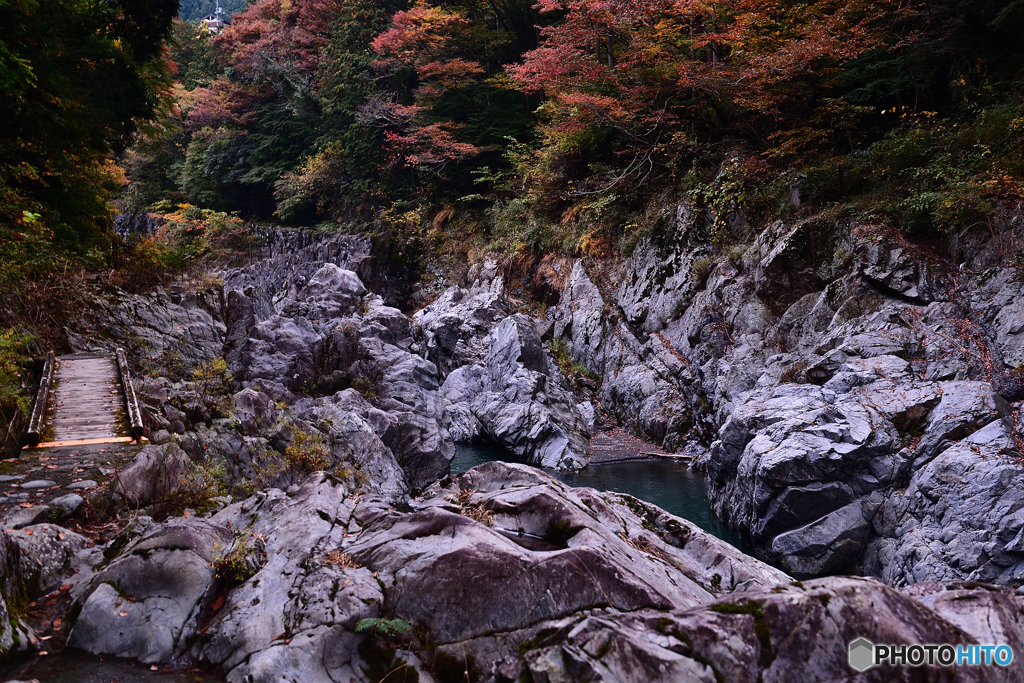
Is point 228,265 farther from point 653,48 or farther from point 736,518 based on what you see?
point 736,518

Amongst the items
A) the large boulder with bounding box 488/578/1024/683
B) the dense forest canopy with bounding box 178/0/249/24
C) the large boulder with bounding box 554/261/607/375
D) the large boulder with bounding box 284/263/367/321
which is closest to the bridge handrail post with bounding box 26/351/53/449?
the large boulder with bounding box 488/578/1024/683

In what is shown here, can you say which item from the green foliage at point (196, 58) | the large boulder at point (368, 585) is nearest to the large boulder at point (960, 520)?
the large boulder at point (368, 585)

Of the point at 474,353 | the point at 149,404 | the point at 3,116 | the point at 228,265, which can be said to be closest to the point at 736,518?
the point at 149,404

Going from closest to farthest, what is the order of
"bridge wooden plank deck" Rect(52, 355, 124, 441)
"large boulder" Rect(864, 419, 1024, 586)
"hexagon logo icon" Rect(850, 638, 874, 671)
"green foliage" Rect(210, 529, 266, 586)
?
"hexagon logo icon" Rect(850, 638, 874, 671) → "green foliage" Rect(210, 529, 266, 586) → "large boulder" Rect(864, 419, 1024, 586) → "bridge wooden plank deck" Rect(52, 355, 124, 441)

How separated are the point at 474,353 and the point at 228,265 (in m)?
18.8

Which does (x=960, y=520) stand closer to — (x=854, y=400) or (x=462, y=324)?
(x=854, y=400)

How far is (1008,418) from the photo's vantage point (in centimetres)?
799

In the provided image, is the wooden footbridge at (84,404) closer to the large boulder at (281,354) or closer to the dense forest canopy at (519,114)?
the dense forest canopy at (519,114)

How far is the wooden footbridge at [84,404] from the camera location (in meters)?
7.88

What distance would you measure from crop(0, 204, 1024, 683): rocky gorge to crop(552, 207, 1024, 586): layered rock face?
0.16 ft

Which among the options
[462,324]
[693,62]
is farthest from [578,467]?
[693,62]

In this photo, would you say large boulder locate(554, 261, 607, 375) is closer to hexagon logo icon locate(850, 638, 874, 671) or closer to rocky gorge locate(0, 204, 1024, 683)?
rocky gorge locate(0, 204, 1024, 683)

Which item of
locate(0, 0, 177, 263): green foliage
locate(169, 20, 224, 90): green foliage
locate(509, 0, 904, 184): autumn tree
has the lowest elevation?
locate(0, 0, 177, 263): green foliage

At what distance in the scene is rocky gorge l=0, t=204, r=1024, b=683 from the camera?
3.72 m
